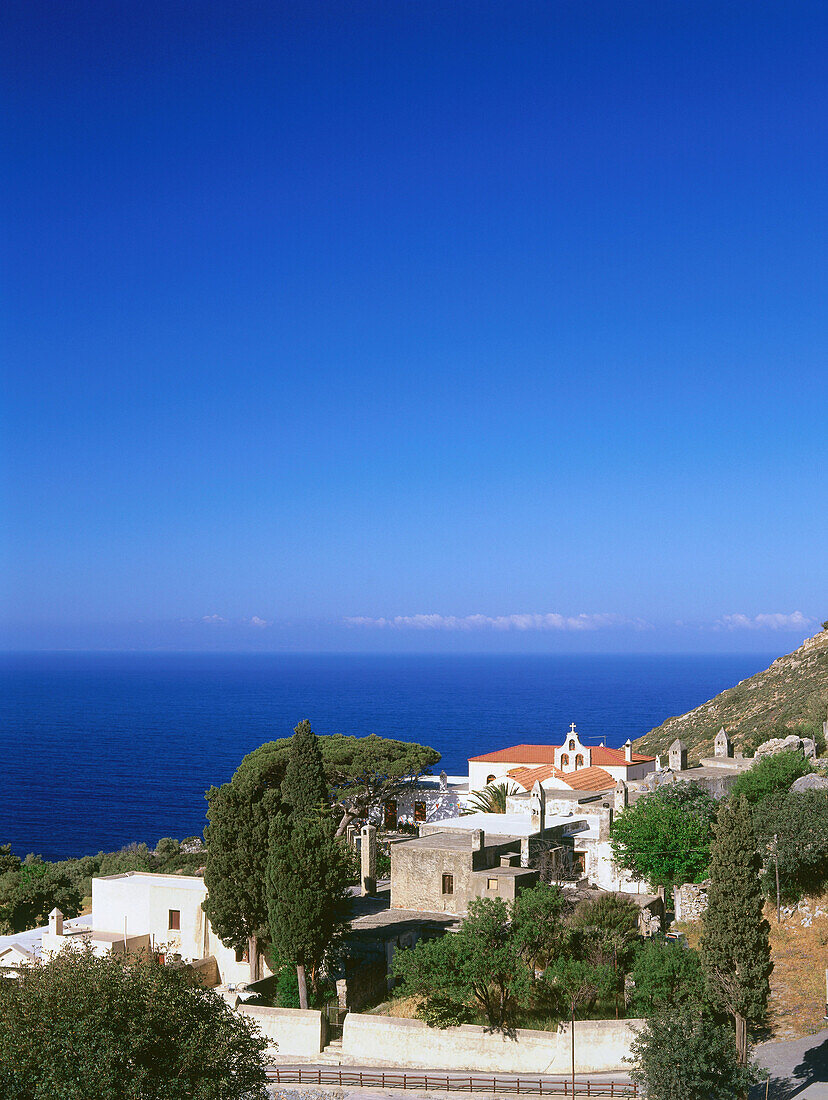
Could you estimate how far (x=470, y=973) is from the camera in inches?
1095

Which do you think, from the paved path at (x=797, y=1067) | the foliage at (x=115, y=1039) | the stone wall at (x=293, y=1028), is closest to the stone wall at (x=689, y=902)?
the paved path at (x=797, y=1067)

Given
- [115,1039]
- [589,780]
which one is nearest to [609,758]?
[589,780]

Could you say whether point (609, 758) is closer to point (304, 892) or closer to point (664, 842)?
point (664, 842)

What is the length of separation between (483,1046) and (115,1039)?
13.4 meters

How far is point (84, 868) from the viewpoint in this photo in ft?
193

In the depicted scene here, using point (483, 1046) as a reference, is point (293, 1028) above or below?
below

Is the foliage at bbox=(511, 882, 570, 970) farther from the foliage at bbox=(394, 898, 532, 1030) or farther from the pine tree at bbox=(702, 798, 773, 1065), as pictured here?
the pine tree at bbox=(702, 798, 773, 1065)

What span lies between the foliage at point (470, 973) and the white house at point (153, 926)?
29.2 feet

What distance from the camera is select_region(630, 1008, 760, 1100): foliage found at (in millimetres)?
22469

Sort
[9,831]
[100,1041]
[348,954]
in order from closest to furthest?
[100,1041]
[348,954]
[9,831]

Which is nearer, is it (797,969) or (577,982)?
(577,982)

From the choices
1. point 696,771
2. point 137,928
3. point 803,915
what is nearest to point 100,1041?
point 137,928

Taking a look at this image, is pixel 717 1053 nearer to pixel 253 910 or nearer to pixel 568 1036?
pixel 568 1036

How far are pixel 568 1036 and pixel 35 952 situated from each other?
819 inches
